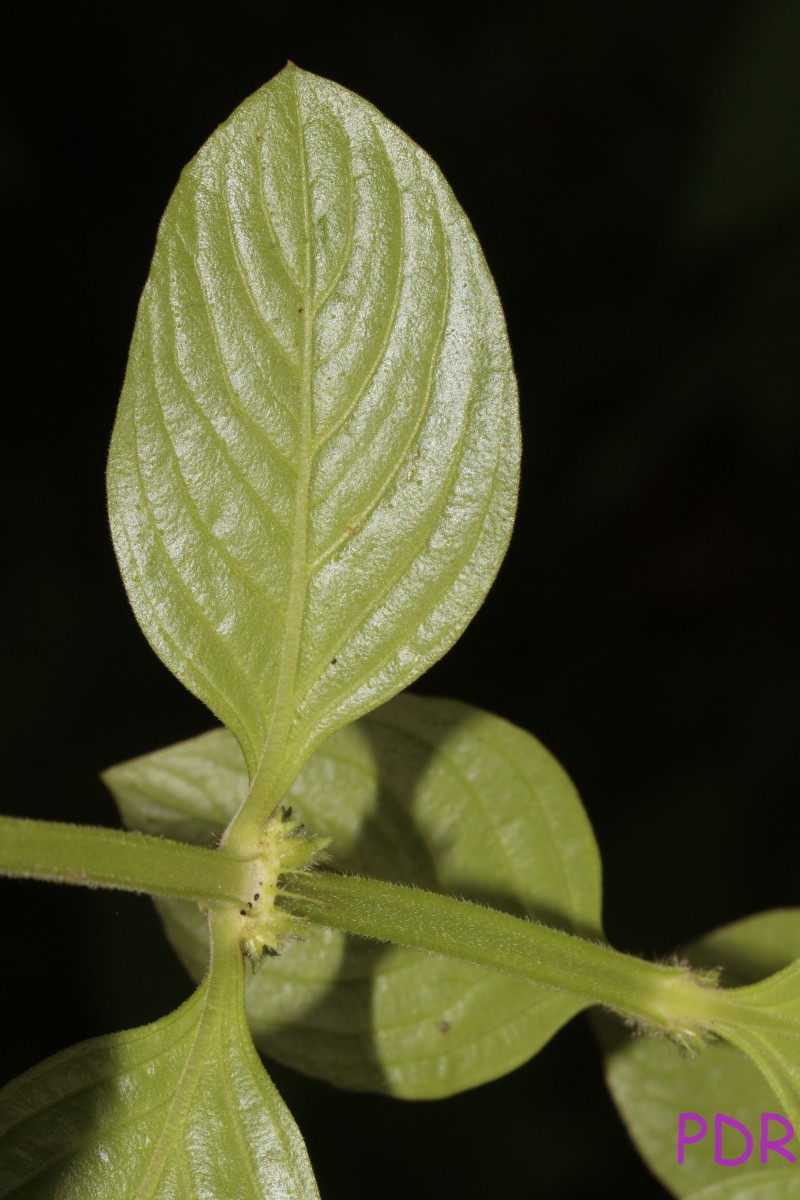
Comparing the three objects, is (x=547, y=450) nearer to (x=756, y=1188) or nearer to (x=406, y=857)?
(x=406, y=857)

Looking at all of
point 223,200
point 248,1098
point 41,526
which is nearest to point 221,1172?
point 248,1098

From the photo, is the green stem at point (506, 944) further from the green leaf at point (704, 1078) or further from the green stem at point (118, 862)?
the green leaf at point (704, 1078)

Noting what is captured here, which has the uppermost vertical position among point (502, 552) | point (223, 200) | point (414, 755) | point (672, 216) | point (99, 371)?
point (672, 216)

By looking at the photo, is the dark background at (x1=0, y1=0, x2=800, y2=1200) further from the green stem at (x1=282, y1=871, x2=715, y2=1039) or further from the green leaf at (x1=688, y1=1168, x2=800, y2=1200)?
the green stem at (x1=282, y1=871, x2=715, y2=1039)

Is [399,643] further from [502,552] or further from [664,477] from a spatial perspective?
[664,477]

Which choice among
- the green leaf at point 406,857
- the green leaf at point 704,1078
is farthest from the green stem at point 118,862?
the green leaf at point 704,1078

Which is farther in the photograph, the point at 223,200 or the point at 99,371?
the point at 99,371
